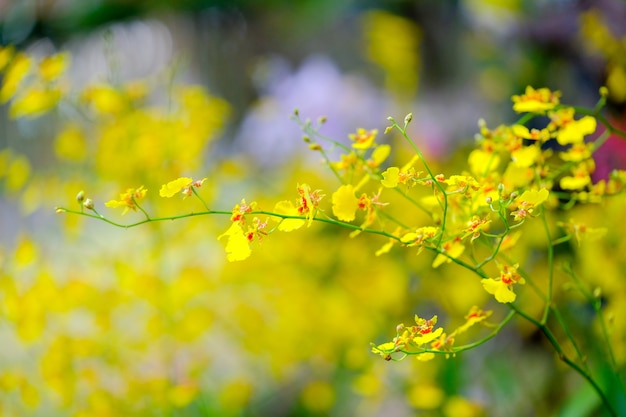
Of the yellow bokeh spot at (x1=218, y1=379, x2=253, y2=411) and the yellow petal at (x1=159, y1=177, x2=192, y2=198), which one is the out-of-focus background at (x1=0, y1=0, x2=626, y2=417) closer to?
the yellow bokeh spot at (x1=218, y1=379, x2=253, y2=411)

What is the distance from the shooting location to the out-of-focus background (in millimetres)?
701

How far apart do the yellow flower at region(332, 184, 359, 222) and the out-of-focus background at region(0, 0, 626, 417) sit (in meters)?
0.35

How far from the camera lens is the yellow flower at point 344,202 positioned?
0.33 meters

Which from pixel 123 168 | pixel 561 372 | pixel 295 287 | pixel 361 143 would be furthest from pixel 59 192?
pixel 561 372

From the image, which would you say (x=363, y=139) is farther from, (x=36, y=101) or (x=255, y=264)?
(x=255, y=264)

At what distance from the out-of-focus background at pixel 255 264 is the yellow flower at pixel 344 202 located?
35 cm

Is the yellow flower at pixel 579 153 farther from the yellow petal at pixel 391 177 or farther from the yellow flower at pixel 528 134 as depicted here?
the yellow petal at pixel 391 177

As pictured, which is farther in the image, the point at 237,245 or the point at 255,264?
the point at 255,264

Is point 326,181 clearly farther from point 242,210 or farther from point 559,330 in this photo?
point 242,210

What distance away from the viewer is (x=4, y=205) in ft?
4.95

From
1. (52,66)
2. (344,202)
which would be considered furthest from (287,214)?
(52,66)

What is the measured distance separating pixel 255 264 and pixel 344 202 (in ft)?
1.61

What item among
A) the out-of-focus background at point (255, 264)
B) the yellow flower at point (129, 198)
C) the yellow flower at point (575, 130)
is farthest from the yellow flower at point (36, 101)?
the yellow flower at point (575, 130)

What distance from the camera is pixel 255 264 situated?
813 mm
